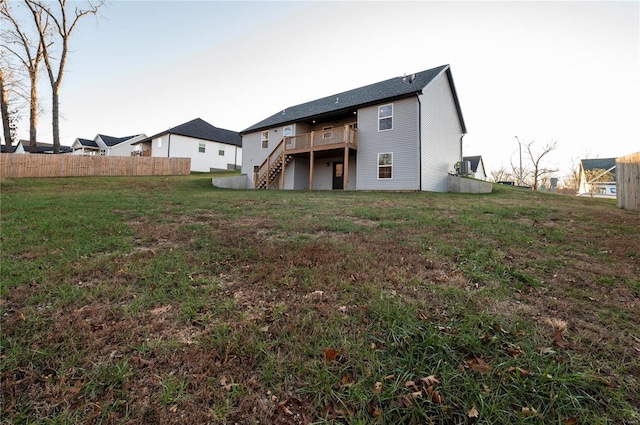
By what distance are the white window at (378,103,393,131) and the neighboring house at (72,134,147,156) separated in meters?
35.8

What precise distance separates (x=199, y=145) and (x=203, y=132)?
2035 millimetres

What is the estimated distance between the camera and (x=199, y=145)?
29.6 metres

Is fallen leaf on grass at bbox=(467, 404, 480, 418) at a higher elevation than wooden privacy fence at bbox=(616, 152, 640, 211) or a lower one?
lower

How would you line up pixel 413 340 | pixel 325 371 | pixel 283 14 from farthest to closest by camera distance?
pixel 283 14 → pixel 413 340 → pixel 325 371

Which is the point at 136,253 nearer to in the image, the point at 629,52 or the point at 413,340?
the point at 413,340

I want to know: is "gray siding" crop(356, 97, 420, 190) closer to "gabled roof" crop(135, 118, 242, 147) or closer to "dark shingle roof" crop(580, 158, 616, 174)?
"gabled roof" crop(135, 118, 242, 147)

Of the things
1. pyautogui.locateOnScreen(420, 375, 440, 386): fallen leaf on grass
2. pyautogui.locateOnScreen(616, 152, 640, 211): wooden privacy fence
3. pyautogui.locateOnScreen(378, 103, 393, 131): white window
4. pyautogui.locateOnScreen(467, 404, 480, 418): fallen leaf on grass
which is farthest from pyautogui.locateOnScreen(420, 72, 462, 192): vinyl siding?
pyautogui.locateOnScreen(467, 404, 480, 418): fallen leaf on grass

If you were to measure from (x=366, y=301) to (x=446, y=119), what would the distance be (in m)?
18.2

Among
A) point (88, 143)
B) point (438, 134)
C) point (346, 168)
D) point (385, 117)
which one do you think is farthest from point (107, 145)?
point (438, 134)

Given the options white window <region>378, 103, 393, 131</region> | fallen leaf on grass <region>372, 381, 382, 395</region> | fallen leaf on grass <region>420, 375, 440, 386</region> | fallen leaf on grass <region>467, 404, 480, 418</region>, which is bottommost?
fallen leaf on grass <region>467, 404, 480, 418</region>

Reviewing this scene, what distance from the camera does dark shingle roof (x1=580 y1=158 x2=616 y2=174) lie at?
35578mm

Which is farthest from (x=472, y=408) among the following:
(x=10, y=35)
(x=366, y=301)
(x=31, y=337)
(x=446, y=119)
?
(x=10, y=35)

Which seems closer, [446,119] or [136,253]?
[136,253]

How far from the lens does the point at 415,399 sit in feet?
5.66
